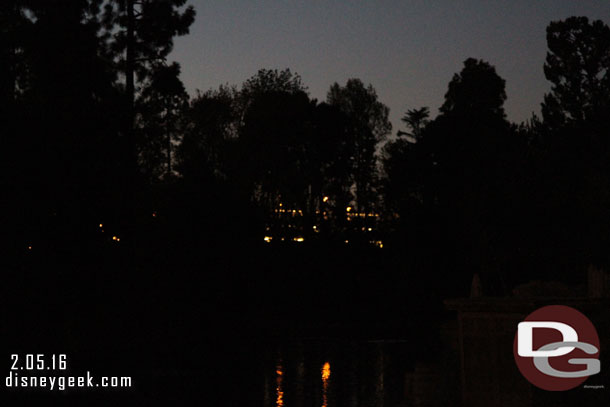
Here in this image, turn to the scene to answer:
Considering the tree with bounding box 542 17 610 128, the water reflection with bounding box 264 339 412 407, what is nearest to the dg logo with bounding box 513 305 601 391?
the water reflection with bounding box 264 339 412 407

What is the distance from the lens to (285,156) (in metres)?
61.7

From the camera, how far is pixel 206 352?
25.4 metres

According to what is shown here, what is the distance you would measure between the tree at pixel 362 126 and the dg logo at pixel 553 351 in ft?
188

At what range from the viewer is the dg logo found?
9.50 meters

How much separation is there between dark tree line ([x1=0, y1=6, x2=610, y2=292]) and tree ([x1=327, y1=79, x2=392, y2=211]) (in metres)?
0.15

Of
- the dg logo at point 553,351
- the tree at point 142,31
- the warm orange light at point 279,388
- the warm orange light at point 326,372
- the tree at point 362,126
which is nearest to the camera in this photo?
the dg logo at point 553,351

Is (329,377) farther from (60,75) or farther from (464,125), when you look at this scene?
(464,125)

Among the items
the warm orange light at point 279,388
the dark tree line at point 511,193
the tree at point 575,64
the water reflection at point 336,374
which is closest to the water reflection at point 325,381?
the water reflection at point 336,374

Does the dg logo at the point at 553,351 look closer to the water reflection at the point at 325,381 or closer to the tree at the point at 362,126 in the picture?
the water reflection at the point at 325,381

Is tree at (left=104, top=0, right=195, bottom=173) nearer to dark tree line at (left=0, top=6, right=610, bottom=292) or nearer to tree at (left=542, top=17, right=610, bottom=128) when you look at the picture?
dark tree line at (left=0, top=6, right=610, bottom=292)

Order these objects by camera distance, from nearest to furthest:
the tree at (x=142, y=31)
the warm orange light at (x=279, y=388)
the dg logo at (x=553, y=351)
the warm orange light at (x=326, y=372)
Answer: the dg logo at (x=553, y=351)
the warm orange light at (x=279, y=388)
the warm orange light at (x=326, y=372)
the tree at (x=142, y=31)

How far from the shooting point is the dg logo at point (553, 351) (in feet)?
31.2

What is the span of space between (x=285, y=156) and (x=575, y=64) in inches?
761

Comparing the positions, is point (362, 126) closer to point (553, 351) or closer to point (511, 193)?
point (511, 193)
